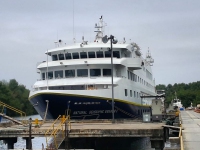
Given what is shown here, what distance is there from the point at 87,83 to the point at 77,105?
2.24 metres

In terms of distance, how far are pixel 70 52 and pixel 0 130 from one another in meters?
12.6

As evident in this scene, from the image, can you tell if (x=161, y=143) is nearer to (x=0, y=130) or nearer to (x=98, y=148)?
(x=98, y=148)

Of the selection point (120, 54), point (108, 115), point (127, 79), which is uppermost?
point (120, 54)

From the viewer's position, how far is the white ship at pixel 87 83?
27.6 metres

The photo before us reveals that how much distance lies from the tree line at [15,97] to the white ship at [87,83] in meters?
64.9

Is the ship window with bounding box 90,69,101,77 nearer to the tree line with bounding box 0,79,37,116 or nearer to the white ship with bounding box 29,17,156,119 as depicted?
the white ship with bounding box 29,17,156,119

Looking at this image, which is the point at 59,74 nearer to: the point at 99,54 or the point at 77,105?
the point at 99,54

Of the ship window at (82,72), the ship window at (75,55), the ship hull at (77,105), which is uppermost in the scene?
the ship window at (75,55)

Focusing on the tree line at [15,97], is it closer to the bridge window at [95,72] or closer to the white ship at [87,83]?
the white ship at [87,83]

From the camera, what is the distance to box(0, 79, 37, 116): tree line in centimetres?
10119

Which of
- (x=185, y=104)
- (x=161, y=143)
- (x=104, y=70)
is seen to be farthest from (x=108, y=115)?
(x=185, y=104)

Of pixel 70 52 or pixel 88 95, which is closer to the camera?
pixel 88 95

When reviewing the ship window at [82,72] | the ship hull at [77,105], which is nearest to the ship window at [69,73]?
the ship window at [82,72]

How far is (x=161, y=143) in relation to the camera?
63.8 ft
